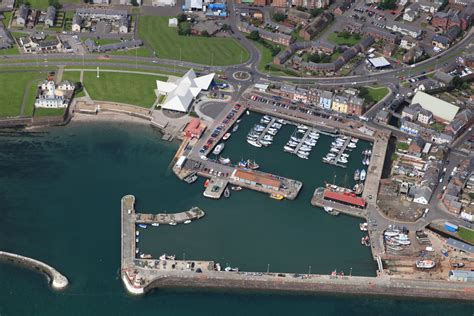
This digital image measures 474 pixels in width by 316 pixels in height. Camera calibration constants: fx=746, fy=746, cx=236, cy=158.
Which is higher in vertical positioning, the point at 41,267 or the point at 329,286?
the point at 41,267

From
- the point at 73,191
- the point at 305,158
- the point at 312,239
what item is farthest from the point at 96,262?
the point at 305,158

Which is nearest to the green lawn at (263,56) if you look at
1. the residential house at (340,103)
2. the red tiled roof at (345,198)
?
the residential house at (340,103)

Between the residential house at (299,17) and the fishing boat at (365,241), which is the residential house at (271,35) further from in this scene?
the fishing boat at (365,241)

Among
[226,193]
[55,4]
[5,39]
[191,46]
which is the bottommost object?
[226,193]

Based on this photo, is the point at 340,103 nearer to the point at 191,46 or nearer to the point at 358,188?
the point at 358,188

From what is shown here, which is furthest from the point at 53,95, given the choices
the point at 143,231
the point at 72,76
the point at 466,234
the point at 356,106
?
the point at 466,234

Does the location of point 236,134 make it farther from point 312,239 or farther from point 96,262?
point 96,262
